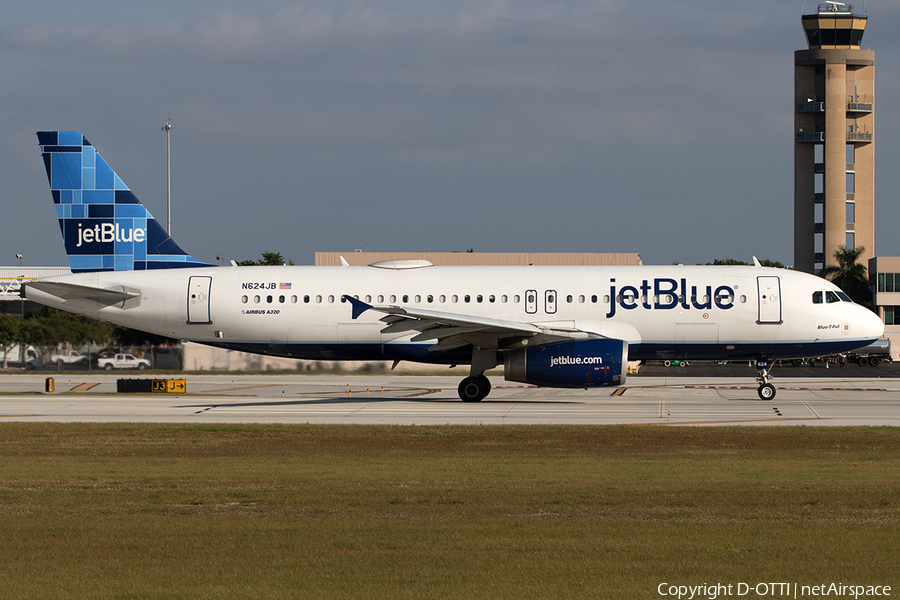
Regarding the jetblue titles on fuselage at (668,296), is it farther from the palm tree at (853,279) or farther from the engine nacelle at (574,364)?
the palm tree at (853,279)

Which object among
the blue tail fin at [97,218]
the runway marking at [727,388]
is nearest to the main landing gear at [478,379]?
the runway marking at [727,388]

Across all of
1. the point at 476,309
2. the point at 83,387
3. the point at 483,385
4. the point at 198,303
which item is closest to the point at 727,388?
the point at 483,385

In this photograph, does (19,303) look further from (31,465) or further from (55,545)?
(55,545)

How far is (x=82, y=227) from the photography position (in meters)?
32.0

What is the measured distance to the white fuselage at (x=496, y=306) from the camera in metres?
29.1

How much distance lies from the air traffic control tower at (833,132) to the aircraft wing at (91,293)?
331ft

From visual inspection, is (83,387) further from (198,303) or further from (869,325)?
(869,325)

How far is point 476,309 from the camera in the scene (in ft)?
97.0

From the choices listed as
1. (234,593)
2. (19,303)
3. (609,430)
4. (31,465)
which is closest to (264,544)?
(234,593)

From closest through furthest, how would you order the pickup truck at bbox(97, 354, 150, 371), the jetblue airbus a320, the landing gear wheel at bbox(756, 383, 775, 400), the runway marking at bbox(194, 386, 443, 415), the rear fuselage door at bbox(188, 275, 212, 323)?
the runway marking at bbox(194, 386, 443, 415) → the jetblue airbus a320 → the landing gear wheel at bbox(756, 383, 775, 400) → the rear fuselage door at bbox(188, 275, 212, 323) → the pickup truck at bbox(97, 354, 150, 371)

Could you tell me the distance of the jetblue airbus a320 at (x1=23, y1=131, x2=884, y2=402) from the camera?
95.2 ft

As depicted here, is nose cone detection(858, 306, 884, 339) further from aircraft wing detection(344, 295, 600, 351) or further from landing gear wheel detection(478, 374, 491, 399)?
landing gear wheel detection(478, 374, 491, 399)

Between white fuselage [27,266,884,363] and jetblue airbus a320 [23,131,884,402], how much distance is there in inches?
1.3

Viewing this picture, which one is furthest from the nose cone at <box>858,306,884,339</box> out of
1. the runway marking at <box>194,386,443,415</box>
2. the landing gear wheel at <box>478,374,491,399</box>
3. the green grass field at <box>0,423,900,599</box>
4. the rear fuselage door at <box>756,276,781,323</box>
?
the runway marking at <box>194,386,443,415</box>
